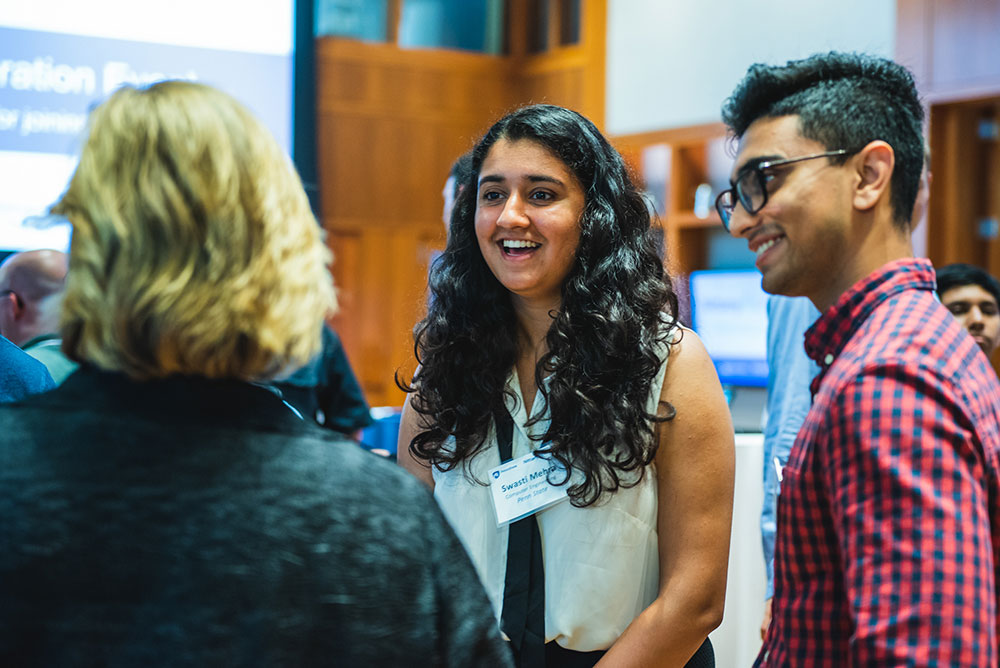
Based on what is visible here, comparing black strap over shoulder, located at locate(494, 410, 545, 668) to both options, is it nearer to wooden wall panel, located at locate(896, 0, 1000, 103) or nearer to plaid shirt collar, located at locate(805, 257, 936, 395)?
plaid shirt collar, located at locate(805, 257, 936, 395)

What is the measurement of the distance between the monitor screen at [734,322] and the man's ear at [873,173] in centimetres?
437

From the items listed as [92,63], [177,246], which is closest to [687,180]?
[92,63]

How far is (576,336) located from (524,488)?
0.80 feet

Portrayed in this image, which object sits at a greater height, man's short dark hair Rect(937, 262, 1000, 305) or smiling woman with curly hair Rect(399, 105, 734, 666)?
man's short dark hair Rect(937, 262, 1000, 305)

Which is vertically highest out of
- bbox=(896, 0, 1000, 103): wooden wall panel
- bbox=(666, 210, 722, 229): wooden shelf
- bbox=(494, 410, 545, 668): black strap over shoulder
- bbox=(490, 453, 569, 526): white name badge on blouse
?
bbox=(896, 0, 1000, 103): wooden wall panel

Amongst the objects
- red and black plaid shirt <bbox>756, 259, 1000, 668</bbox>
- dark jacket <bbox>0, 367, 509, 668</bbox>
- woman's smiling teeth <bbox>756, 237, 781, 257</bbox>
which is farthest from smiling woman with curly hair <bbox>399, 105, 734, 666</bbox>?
dark jacket <bbox>0, 367, 509, 668</bbox>

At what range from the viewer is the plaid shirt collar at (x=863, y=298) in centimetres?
106

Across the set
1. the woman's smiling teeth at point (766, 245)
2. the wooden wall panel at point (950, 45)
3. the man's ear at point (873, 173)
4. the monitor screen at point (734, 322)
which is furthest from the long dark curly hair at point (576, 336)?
the monitor screen at point (734, 322)

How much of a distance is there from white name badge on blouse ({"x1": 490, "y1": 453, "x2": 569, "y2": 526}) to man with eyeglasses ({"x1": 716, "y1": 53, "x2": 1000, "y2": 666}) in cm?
45

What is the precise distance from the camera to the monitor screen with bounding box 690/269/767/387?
5531 mm

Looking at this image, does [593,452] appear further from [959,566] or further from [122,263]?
[122,263]

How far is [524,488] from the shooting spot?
147 centimetres

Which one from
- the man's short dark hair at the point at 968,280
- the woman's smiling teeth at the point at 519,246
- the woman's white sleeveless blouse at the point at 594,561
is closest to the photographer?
the woman's white sleeveless blouse at the point at 594,561

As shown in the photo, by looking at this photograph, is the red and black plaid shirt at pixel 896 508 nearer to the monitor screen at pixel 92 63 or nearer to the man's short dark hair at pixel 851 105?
the man's short dark hair at pixel 851 105
